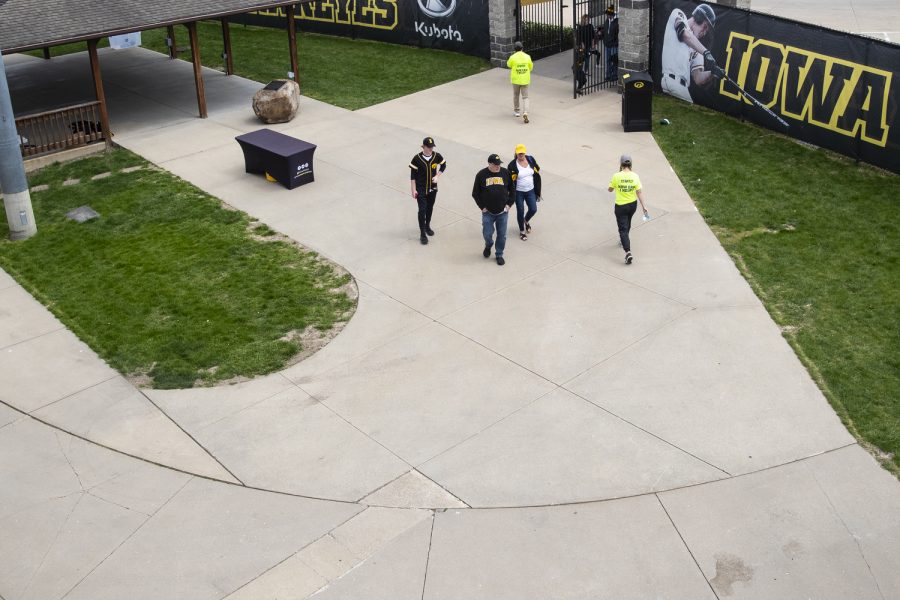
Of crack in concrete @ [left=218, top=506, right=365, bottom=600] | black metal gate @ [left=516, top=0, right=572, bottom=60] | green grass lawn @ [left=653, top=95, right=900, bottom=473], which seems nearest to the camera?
crack in concrete @ [left=218, top=506, right=365, bottom=600]

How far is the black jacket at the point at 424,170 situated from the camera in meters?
14.1

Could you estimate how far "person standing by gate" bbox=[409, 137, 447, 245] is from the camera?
14.1 meters

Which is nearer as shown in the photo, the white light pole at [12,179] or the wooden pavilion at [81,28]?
the white light pole at [12,179]

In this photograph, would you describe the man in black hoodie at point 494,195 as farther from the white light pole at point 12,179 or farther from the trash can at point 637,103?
the white light pole at point 12,179

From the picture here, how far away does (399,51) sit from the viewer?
2698 centimetres

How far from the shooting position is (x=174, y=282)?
13.9 meters

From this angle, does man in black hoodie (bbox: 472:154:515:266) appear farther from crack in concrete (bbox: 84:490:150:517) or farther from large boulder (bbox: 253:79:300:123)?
large boulder (bbox: 253:79:300:123)

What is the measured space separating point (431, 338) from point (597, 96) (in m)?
11.7

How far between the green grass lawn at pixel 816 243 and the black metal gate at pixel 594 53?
2.47 m

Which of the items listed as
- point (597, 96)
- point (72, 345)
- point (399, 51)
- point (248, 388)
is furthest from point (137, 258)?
point (399, 51)

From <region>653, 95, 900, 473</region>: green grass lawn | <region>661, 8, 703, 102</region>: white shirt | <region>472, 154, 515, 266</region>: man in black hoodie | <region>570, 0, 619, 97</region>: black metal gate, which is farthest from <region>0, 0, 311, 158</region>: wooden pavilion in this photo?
<region>653, 95, 900, 473</region>: green grass lawn

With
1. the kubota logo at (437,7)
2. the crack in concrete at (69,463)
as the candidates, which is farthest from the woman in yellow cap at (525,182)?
the kubota logo at (437,7)

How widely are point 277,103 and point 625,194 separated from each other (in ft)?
32.2

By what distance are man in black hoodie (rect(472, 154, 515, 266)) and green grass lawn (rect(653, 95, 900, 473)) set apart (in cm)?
340
